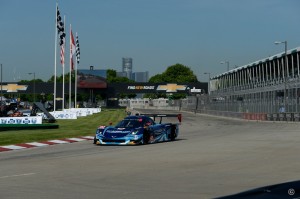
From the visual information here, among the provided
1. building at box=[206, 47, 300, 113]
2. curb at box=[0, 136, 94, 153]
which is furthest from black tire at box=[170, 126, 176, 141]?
building at box=[206, 47, 300, 113]

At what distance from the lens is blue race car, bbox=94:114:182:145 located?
68.7 feet

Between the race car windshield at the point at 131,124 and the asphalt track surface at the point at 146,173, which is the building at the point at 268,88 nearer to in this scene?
the race car windshield at the point at 131,124

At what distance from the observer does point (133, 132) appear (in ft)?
69.3

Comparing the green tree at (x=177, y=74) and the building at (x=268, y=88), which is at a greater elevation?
the green tree at (x=177, y=74)

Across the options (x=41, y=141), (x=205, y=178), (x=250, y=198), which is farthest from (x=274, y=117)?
(x=250, y=198)

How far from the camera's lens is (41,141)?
23938 millimetres

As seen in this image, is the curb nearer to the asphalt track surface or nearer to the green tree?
the asphalt track surface

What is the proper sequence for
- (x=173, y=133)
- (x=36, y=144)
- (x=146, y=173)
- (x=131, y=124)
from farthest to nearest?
1. (x=173, y=133)
2. (x=36, y=144)
3. (x=131, y=124)
4. (x=146, y=173)

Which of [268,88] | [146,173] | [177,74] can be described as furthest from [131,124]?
[177,74]

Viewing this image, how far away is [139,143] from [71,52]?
36257 millimetres

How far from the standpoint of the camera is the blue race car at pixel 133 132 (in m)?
21.0

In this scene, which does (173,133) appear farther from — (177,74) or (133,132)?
(177,74)

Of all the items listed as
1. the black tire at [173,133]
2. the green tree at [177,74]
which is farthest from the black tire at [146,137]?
the green tree at [177,74]

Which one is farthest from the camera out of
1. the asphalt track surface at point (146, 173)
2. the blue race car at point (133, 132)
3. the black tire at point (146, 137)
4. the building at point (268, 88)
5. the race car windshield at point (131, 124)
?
the building at point (268, 88)
